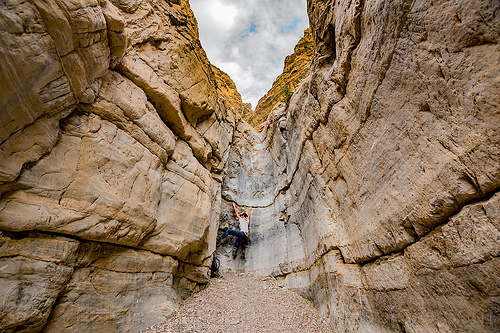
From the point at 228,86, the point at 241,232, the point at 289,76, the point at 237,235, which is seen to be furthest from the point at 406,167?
the point at 228,86

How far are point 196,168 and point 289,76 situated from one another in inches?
594

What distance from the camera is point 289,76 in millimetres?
18344

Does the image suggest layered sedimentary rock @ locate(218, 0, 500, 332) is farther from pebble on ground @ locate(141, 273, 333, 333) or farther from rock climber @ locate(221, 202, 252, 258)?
rock climber @ locate(221, 202, 252, 258)

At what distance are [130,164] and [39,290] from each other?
8.57ft

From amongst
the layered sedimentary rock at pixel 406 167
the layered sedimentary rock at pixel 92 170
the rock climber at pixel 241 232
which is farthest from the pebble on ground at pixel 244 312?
the rock climber at pixel 241 232

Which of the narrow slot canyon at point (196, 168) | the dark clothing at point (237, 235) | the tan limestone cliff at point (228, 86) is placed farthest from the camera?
the tan limestone cliff at point (228, 86)

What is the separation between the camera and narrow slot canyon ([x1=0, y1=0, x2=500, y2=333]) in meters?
2.46

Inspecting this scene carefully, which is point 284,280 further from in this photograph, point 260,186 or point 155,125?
point 155,125

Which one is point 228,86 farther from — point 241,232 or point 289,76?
point 241,232

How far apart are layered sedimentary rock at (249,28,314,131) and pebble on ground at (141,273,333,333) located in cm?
1272

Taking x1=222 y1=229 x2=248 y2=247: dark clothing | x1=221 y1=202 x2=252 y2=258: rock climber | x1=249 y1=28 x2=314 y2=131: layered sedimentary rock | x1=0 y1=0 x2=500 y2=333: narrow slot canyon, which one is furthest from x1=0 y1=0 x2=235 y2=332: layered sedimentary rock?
x1=249 y1=28 x2=314 y2=131: layered sedimentary rock

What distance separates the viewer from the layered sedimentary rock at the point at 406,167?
231 centimetres

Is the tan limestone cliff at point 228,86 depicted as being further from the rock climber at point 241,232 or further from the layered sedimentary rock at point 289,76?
the rock climber at point 241,232

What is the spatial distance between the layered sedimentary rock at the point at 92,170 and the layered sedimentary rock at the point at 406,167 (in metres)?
4.59
